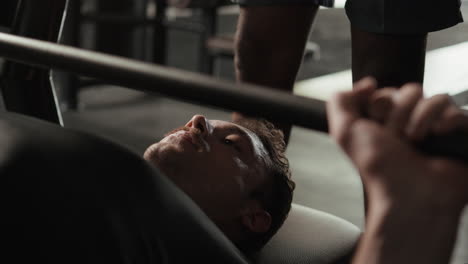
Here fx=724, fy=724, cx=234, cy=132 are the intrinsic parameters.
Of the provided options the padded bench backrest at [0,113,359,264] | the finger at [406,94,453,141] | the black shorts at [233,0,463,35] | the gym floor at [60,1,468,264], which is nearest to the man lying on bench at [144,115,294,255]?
the black shorts at [233,0,463,35]

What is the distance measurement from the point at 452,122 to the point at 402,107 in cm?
5

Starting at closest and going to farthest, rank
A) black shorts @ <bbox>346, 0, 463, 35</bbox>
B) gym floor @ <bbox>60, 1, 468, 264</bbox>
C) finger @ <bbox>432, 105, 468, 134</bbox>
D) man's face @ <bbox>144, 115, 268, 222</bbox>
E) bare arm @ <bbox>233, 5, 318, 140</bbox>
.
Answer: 1. finger @ <bbox>432, 105, 468, 134</bbox>
2. man's face @ <bbox>144, 115, 268, 222</bbox>
3. black shorts @ <bbox>346, 0, 463, 35</bbox>
4. bare arm @ <bbox>233, 5, 318, 140</bbox>
5. gym floor @ <bbox>60, 1, 468, 264</bbox>

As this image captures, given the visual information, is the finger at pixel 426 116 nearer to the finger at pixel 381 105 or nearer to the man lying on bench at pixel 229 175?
the finger at pixel 381 105

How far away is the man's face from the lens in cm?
97

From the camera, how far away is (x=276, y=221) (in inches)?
42.4

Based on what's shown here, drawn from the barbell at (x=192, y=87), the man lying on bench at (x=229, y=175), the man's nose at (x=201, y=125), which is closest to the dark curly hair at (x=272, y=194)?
the man lying on bench at (x=229, y=175)

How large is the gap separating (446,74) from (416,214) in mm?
2555

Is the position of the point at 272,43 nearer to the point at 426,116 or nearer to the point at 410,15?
the point at 410,15

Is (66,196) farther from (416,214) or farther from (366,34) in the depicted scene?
(366,34)

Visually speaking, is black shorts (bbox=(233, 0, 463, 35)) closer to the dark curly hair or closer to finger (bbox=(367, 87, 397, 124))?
the dark curly hair

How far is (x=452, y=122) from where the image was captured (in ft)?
1.62

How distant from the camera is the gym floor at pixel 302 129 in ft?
8.07

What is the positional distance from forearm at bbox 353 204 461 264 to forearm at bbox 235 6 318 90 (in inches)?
30.2

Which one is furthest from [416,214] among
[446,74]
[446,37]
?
[446,74]
